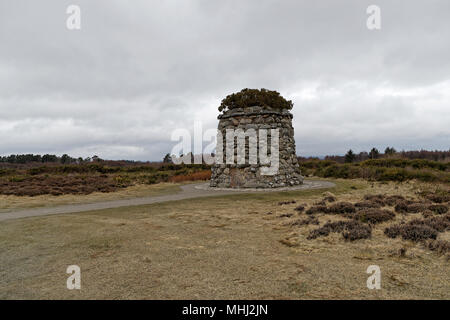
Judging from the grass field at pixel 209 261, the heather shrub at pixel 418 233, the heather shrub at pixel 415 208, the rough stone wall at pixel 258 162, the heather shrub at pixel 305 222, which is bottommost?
Result: the grass field at pixel 209 261

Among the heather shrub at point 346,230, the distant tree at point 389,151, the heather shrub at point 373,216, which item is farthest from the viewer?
the distant tree at point 389,151

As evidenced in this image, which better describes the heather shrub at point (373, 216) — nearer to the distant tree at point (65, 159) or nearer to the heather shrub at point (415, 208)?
the heather shrub at point (415, 208)

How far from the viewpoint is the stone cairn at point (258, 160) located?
1734cm

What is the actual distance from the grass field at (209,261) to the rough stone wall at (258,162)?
8.99 meters

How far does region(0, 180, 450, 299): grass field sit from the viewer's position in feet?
12.3

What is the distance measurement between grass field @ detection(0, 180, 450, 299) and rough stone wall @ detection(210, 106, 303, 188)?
899cm

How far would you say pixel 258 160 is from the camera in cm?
1744

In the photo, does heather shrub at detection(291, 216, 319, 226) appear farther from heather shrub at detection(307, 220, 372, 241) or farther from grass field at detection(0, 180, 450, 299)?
heather shrub at detection(307, 220, 372, 241)

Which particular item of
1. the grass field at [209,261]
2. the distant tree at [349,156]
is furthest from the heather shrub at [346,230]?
the distant tree at [349,156]

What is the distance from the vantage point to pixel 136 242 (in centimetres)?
613

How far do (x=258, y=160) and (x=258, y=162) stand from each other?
13cm

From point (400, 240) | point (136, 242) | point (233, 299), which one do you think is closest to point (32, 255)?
point (136, 242)

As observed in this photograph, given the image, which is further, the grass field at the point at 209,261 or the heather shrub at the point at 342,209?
the heather shrub at the point at 342,209

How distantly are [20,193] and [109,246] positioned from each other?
13869 mm
